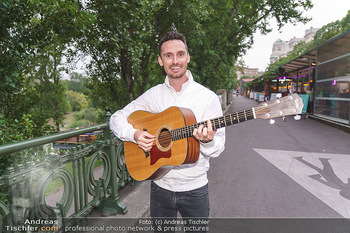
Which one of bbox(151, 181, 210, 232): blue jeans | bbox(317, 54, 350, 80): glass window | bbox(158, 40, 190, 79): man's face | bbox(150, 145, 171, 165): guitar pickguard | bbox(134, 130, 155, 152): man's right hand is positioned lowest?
bbox(151, 181, 210, 232): blue jeans

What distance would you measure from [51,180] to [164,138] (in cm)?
133

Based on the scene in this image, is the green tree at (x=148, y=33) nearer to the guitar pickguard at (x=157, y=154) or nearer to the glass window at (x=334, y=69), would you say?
the guitar pickguard at (x=157, y=154)

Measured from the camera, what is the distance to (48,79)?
13.6 metres

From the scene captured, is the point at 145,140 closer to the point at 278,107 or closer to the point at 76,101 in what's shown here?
the point at 278,107

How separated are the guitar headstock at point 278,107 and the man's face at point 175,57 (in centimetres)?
72

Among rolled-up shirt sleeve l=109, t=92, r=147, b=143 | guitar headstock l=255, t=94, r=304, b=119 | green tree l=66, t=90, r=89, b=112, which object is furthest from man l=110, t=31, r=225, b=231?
green tree l=66, t=90, r=89, b=112

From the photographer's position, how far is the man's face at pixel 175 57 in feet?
6.21

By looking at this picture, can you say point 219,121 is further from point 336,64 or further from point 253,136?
point 336,64

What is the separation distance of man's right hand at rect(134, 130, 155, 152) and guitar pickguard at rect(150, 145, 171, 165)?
8cm

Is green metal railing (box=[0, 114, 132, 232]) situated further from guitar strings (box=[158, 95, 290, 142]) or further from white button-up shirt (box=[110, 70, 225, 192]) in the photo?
guitar strings (box=[158, 95, 290, 142])

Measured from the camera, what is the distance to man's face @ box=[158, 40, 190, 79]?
1893 millimetres

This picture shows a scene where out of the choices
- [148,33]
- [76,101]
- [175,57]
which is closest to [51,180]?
[175,57]

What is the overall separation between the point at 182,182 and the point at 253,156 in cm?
548

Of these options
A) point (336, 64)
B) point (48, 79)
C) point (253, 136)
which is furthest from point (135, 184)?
point (336, 64)
